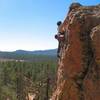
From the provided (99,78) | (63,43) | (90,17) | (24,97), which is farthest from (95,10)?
(24,97)

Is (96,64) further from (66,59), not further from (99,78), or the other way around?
(66,59)

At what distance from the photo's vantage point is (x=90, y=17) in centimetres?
1747

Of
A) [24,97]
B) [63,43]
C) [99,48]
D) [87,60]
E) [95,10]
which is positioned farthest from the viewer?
[24,97]

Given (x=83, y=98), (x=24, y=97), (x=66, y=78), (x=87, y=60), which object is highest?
(x=87, y=60)

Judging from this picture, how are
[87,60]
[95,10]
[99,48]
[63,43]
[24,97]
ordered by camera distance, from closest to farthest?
[99,48] < [87,60] < [95,10] < [63,43] < [24,97]

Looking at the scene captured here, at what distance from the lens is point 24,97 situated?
7000 centimetres

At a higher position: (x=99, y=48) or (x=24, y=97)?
(x=99, y=48)

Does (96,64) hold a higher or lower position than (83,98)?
higher

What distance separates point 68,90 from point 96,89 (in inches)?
77.2

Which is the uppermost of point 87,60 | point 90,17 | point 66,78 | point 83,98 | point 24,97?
point 90,17

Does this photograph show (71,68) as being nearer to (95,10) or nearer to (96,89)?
(96,89)

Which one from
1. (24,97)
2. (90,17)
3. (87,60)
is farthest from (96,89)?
(24,97)

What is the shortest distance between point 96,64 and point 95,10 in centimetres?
400

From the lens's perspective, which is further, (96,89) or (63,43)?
(63,43)
